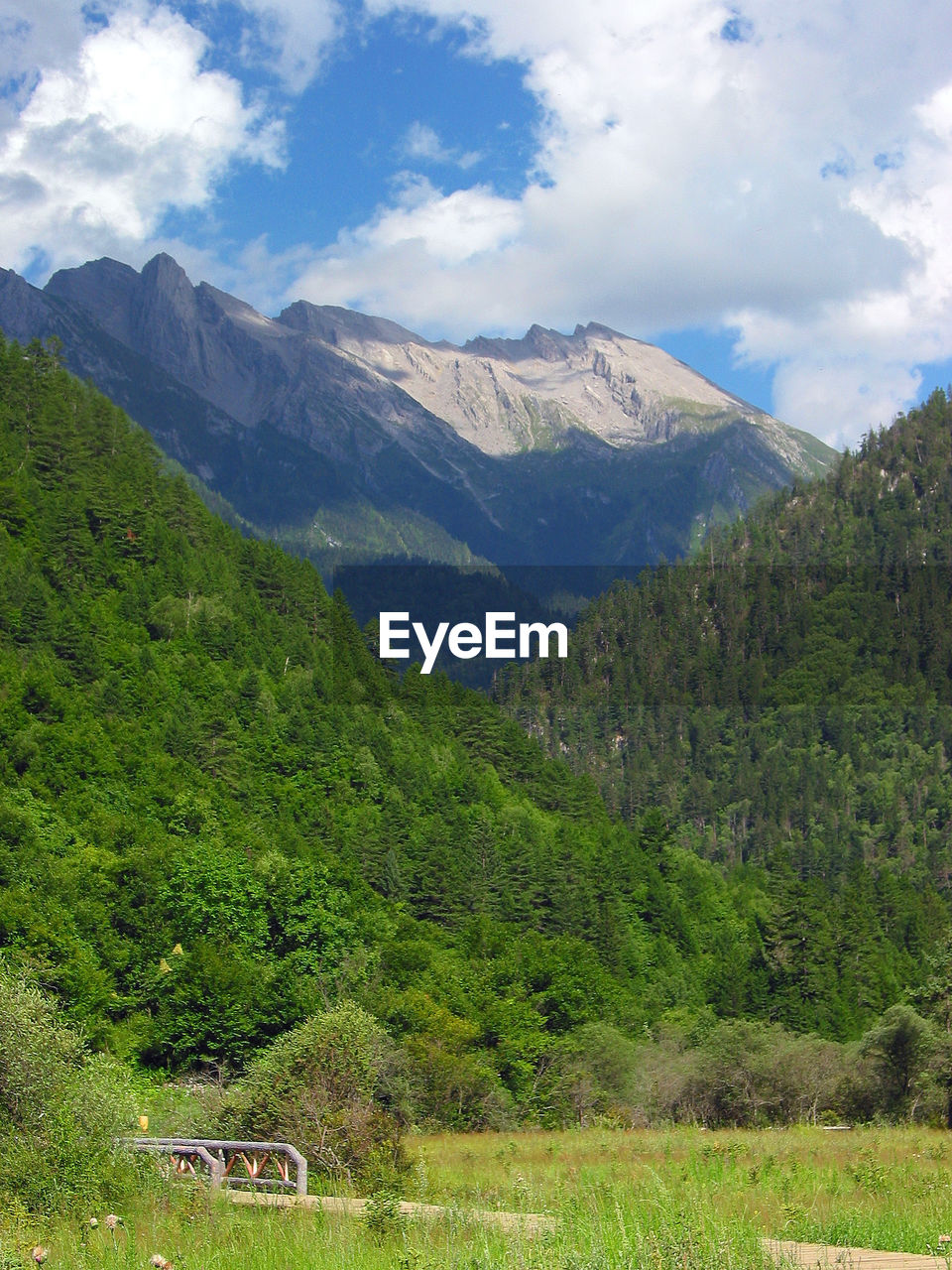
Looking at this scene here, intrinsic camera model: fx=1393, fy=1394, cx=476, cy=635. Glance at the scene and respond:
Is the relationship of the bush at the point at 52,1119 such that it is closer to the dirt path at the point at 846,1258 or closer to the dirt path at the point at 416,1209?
the dirt path at the point at 416,1209

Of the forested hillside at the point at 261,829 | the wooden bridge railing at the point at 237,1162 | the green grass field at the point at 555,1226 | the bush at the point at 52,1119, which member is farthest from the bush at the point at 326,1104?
the forested hillside at the point at 261,829

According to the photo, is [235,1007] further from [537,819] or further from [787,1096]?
[537,819]

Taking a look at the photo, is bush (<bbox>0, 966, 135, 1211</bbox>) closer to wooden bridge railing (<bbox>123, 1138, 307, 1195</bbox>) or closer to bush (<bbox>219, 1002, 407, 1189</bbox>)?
wooden bridge railing (<bbox>123, 1138, 307, 1195</bbox>)

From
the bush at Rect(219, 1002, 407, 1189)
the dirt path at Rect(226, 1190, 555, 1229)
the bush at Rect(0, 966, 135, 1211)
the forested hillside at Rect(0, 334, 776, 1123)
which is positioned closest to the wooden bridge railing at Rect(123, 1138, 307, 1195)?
the dirt path at Rect(226, 1190, 555, 1229)

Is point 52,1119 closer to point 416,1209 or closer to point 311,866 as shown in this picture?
point 416,1209

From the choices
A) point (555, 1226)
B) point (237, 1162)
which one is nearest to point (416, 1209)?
point (555, 1226)

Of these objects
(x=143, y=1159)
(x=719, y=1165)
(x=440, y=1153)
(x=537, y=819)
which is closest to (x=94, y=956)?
(x=440, y=1153)
